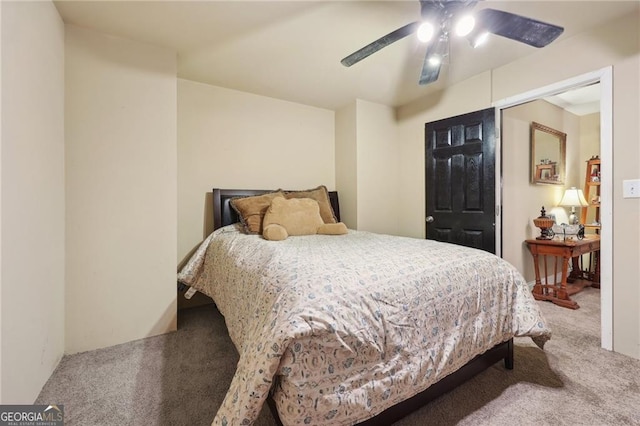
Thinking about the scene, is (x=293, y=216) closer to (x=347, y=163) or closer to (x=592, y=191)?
(x=347, y=163)

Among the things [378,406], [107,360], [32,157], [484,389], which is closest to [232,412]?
[378,406]

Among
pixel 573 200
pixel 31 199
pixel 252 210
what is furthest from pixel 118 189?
pixel 573 200

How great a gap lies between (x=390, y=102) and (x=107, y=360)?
3716 millimetres

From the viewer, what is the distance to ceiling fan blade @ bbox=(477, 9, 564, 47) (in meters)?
1.42

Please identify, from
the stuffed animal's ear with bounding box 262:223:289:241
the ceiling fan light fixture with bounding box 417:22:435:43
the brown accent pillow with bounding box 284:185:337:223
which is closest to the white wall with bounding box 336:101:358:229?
the brown accent pillow with bounding box 284:185:337:223

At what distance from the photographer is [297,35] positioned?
2.05 m

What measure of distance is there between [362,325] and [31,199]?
1761 mm

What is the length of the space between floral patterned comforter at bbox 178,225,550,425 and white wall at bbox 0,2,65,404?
0.95 m

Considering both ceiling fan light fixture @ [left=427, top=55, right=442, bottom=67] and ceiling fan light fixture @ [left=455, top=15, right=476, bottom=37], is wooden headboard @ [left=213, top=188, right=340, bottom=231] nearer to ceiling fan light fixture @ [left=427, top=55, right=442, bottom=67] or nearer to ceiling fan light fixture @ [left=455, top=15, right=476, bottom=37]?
ceiling fan light fixture @ [left=427, top=55, right=442, bottom=67]

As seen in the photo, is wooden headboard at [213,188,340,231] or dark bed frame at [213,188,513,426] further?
wooden headboard at [213,188,340,231]

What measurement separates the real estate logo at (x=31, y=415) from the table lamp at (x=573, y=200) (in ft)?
16.8

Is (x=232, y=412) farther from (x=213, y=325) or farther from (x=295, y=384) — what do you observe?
(x=213, y=325)

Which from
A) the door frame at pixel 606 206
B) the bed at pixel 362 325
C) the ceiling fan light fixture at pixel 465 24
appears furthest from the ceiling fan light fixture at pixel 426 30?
the door frame at pixel 606 206

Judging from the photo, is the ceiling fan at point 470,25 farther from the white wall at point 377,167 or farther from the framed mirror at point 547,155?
the framed mirror at point 547,155
